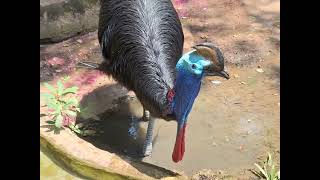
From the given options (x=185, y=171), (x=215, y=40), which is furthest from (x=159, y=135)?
(x=215, y=40)

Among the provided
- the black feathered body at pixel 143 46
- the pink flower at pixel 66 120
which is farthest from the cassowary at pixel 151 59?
the pink flower at pixel 66 120

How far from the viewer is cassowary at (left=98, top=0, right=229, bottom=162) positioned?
11.7 feet

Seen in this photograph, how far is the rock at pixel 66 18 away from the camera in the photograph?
5.59 metres

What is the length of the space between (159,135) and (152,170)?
32.6 inches

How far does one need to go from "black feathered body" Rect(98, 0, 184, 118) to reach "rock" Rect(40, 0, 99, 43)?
3.66 ft

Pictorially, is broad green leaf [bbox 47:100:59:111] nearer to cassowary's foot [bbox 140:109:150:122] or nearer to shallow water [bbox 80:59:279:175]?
shallow water [bbox 80:59:279:175]

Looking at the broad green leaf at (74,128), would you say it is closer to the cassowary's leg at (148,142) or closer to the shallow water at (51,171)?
the shallow water at (51,171)

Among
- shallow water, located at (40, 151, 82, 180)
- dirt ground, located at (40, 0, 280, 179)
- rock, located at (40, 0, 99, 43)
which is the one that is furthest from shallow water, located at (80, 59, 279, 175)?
rock, located at (40, 0, 99, 43)

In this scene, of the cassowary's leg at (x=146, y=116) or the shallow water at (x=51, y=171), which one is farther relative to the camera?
the cassowary's leg at (x=146, y=116)

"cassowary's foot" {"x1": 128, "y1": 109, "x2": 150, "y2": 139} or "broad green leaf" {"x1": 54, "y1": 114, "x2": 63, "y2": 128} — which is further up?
"broad green leaf" {"x1": 54, "y1": 114, "x2": 63, "y2": 128}

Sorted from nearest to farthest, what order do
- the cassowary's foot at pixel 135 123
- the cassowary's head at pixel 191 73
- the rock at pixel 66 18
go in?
the cassowary's head at pixel 191 73 → the cassowary's foot at pixel 135 123 → the rock at pixel 66 18

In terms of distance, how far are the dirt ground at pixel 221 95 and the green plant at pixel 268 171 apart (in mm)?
91

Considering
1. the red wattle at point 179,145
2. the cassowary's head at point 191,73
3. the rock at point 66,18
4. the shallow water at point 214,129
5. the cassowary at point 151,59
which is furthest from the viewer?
the rock at point 66,18

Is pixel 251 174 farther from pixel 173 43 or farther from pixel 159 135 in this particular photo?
pixel 173 43
